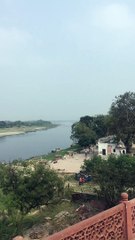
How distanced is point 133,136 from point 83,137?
16782 millimetres

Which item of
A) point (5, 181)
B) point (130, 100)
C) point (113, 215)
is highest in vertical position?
point (130, 100)

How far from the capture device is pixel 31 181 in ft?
75.2

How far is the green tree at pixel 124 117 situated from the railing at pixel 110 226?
4605cm

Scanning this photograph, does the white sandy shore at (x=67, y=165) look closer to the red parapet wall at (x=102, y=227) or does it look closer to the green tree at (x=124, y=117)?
the green tree at (x=124, y=117)

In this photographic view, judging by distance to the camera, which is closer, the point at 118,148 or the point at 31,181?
the point at 31,181

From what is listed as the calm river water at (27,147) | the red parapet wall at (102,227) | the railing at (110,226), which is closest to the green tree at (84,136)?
the calm river water at (27,147)

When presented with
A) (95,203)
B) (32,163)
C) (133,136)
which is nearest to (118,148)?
(133,136)

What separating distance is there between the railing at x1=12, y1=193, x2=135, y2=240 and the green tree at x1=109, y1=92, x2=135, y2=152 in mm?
46051

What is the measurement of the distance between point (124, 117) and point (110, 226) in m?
47.6

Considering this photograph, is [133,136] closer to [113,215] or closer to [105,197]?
[105,197]

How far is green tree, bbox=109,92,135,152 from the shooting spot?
54906 millimetres

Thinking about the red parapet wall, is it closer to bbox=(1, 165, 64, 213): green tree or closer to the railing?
the railing

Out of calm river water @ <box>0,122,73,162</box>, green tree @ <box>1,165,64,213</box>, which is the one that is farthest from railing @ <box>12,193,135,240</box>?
calm river water @ <box>0,122,73,162</box>

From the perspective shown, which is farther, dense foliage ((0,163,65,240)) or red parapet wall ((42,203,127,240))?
dense foliage ((0,163,65,240))
